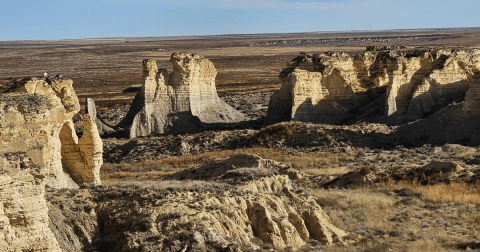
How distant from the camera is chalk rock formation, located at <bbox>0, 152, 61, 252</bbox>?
1101 cm

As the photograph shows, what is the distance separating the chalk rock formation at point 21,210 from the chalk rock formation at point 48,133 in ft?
2.85

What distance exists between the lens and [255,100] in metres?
61.0

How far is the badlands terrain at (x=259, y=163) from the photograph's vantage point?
13.7 m

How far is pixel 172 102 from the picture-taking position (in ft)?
135

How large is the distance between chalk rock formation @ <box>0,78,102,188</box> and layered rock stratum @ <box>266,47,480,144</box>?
66.8 ft

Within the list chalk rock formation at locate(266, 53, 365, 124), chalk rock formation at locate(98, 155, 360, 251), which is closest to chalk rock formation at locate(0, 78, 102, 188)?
Result: chalk rock formation at locate(98, 155, 360, 251)

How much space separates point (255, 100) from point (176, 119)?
20.5 metres

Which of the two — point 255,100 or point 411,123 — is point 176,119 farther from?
point 255,100

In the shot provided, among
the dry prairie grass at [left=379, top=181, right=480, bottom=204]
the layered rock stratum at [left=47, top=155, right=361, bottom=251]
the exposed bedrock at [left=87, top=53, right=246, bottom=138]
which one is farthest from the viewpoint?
the exposed bedrock at [left=87, top=53, right=246, bottom=138]

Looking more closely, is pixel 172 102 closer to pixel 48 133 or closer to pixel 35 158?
pixel 48 133

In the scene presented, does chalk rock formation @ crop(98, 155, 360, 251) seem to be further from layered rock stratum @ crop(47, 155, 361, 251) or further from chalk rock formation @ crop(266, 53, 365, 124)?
chalk rock formation @ crop(266, 53, 365, 124)

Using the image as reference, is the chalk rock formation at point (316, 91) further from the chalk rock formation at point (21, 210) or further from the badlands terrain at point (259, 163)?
the chalk rock formation at point (21, 210)

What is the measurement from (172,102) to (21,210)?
99.4ft

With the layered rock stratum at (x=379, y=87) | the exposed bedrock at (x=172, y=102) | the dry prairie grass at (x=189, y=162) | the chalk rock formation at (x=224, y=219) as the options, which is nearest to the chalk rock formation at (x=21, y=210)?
the chalk rock formation at (x=224, y=219)
